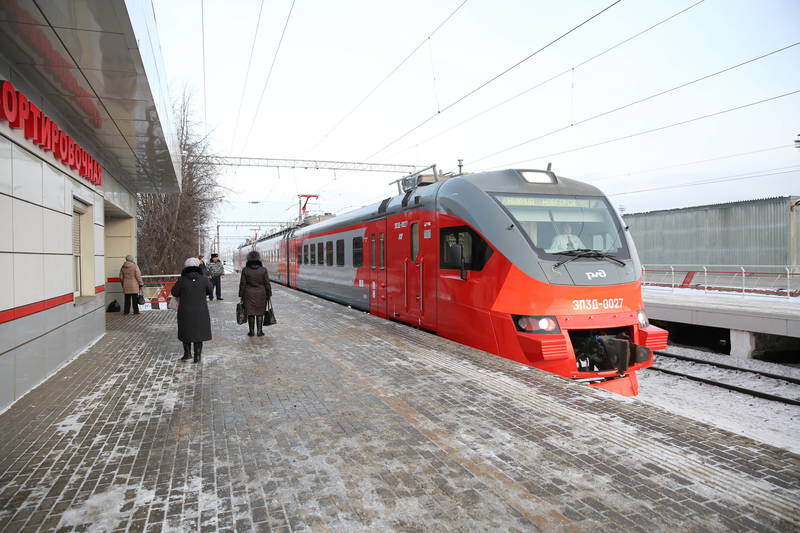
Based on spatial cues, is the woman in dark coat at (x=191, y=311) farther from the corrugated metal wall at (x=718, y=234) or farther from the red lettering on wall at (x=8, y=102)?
the corrugated metal wall at (x=718, y=234)

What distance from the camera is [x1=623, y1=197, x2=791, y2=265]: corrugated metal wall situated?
73.0ft

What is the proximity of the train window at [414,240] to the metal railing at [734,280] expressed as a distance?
34.8 feet

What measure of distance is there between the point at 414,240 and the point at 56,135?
6005 millimetres

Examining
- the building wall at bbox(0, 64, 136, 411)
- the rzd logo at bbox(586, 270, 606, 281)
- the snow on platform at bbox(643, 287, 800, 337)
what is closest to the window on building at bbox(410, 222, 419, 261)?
the rzd logo at bbox(586, 270, 606, 281)

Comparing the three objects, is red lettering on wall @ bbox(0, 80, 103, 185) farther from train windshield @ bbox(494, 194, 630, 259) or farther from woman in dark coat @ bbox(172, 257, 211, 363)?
train windshield @ bbox(494, 194, 630, 259)

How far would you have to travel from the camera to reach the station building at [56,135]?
5.20m

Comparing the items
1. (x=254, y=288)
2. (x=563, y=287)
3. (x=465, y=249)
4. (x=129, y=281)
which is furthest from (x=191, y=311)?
(x=129, y=281)

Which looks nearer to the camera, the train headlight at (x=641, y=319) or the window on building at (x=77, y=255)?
the train headlight at (x=641, y=319)

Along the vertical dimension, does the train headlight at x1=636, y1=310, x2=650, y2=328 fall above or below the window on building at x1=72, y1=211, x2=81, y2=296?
below

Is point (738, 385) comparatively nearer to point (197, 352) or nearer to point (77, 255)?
point (197, 352)

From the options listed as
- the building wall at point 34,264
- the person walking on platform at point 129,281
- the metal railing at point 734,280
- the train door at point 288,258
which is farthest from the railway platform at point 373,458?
the train door at point 288,258

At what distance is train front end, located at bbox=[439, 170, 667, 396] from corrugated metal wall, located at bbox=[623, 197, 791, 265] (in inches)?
745

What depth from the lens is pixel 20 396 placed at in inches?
228

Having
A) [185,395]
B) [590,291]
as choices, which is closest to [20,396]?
[185,395]
